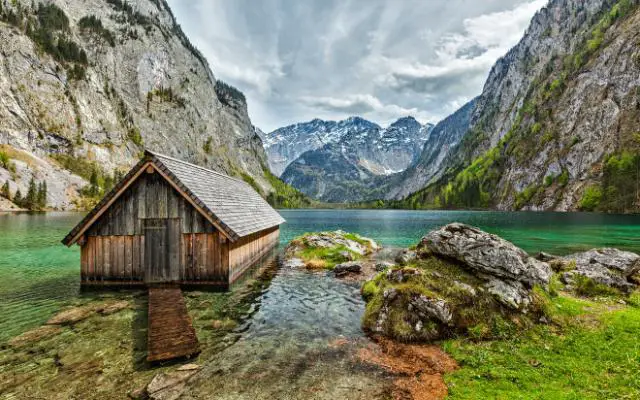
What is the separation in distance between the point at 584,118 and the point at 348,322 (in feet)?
699

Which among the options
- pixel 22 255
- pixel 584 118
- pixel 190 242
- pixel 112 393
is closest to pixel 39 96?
pixel 22 255

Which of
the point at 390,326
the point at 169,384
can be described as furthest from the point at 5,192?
the point at 390,326

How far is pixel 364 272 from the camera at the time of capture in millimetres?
28750

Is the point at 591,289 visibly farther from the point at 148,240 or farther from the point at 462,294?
the point at 148,240

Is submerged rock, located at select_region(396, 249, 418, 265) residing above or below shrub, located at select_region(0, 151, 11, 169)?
below

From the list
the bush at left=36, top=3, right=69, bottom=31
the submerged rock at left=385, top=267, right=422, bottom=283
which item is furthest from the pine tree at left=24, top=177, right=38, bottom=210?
the submerged rock at left=385, top=267, right=422, bottom=283

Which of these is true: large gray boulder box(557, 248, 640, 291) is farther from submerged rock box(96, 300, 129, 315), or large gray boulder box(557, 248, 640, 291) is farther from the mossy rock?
submerged rock box(96, 300, 129, 315)

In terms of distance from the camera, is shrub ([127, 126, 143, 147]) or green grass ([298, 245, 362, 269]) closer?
green grass ([298, 245, 362, 269])

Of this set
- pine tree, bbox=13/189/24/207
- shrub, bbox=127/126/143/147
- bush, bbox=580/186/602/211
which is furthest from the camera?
shrub, bbox=127/126/143/147

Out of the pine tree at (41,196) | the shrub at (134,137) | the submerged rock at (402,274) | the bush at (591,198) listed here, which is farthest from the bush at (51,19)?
the bush at (591,198)

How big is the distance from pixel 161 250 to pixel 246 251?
7.90 metres

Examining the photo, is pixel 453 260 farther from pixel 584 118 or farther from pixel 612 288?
pixel 584 118

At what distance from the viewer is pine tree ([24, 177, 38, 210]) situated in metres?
117

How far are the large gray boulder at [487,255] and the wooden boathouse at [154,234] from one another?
12566 mm
